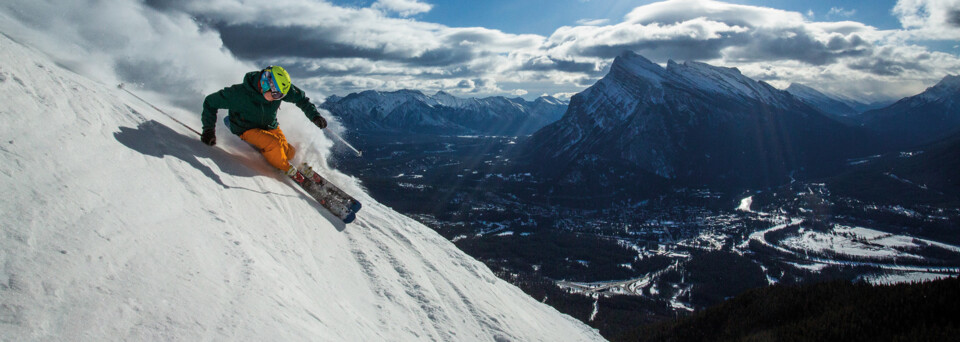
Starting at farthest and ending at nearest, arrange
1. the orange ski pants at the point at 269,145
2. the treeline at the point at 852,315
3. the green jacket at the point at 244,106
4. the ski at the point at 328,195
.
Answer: the treeline at the point at 852,315 < the orange ski pants at the point at 269,145 < the ski at the point at 328,195 < the green jacket at the point at 244,106

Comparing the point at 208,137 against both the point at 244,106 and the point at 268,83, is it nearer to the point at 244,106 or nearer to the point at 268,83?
the point at 244,106

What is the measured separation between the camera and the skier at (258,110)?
1116cm

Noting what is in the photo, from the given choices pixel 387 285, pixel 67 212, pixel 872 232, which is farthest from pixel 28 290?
pixel 872 232

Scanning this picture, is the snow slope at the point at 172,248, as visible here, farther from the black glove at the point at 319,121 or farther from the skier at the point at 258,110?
the black glove at the point at 319,121

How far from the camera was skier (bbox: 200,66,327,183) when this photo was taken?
36.6 feet

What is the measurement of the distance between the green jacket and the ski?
5.51 ft

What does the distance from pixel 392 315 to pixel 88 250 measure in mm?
4928

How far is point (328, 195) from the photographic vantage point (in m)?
12.0

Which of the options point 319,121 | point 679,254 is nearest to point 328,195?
point 319,121

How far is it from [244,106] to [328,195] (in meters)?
3.16

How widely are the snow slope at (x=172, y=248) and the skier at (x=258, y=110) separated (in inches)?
16.6

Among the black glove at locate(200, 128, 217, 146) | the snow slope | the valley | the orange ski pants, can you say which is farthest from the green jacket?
the valley

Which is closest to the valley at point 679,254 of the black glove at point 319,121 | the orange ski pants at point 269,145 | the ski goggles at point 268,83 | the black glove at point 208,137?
the black glove at point 319,121

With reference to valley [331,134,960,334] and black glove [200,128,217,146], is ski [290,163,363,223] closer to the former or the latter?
black glove [200,128,217,146]
